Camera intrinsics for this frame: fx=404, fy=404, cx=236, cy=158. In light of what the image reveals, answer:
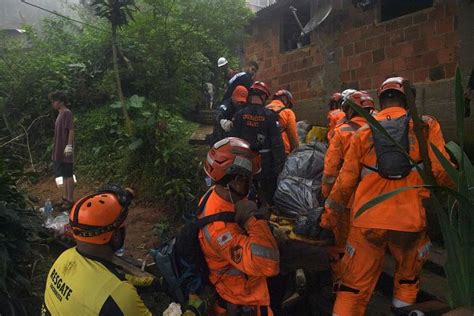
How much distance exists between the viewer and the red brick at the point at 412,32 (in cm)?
585

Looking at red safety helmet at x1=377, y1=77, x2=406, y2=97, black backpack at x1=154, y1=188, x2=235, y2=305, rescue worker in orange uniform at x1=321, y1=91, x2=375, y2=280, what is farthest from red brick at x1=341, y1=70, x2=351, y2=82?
black backpack at x1=154, y1=188, x2=235, y2=305

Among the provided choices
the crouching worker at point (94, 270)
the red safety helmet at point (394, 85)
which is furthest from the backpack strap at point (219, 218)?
the red safety helmet at point (394, 85)

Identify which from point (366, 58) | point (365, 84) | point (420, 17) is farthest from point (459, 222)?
point (366, 58)

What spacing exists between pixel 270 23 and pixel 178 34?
337 centimetres

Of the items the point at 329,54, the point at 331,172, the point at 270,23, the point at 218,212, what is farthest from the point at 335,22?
the point at 218,212

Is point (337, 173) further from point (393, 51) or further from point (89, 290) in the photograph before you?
point (393, 51)

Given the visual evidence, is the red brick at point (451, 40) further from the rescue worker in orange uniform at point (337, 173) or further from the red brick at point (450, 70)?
the rescue worker in orange uniform at point (337, 173)

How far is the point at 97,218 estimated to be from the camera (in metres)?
1.95

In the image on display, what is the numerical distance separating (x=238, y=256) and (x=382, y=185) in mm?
1218

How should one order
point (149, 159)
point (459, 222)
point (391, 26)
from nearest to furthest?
point (459, 222) → point (391, 26) → point (149, 159)

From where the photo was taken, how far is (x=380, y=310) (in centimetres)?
344

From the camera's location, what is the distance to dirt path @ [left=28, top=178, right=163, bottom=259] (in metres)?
5.38

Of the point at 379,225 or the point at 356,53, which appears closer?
the point at 379,225

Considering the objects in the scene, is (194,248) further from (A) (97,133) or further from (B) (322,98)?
(A) (97,133)
